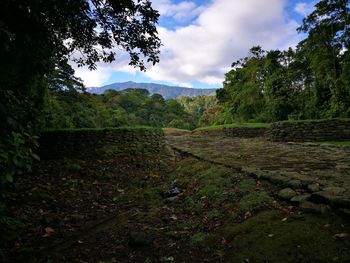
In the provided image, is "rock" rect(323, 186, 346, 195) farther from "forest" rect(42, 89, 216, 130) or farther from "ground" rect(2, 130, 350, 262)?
"forest" rect(42, 89, 216, 130)

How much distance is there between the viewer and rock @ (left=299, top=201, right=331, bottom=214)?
314 cm

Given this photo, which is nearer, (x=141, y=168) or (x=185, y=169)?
(x=185, y=169)

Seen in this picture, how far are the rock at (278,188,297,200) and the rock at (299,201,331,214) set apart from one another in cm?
30

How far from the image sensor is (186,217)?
4.30 metres

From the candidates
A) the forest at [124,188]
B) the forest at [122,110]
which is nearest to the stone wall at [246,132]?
the forest at [124,188]

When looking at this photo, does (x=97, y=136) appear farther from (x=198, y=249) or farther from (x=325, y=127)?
(x=325, y=127)

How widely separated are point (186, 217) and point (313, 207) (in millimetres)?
1890

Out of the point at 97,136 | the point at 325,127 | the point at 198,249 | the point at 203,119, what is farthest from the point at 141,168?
the point at 203,119

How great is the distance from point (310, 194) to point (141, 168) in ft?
17.2

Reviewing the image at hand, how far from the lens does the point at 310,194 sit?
3580 millimetres

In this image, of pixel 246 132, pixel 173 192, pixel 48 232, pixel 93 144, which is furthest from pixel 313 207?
pixel 246 132

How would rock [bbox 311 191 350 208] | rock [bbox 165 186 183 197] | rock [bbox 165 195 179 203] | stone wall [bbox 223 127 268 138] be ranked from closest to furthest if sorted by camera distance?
1. rock [bbox 311 191 350 208]
2. rock [bbox 165 195 179 203]
3. rock [bbox 165 186 183 197]
4. stone wall [bbox 223 127 268 138]

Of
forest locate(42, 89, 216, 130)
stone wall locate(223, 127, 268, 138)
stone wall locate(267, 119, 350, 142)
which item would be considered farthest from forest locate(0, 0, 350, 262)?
forest locate(42, 89, 216, 130)

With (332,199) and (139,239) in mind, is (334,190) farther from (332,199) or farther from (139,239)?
(139,239)
